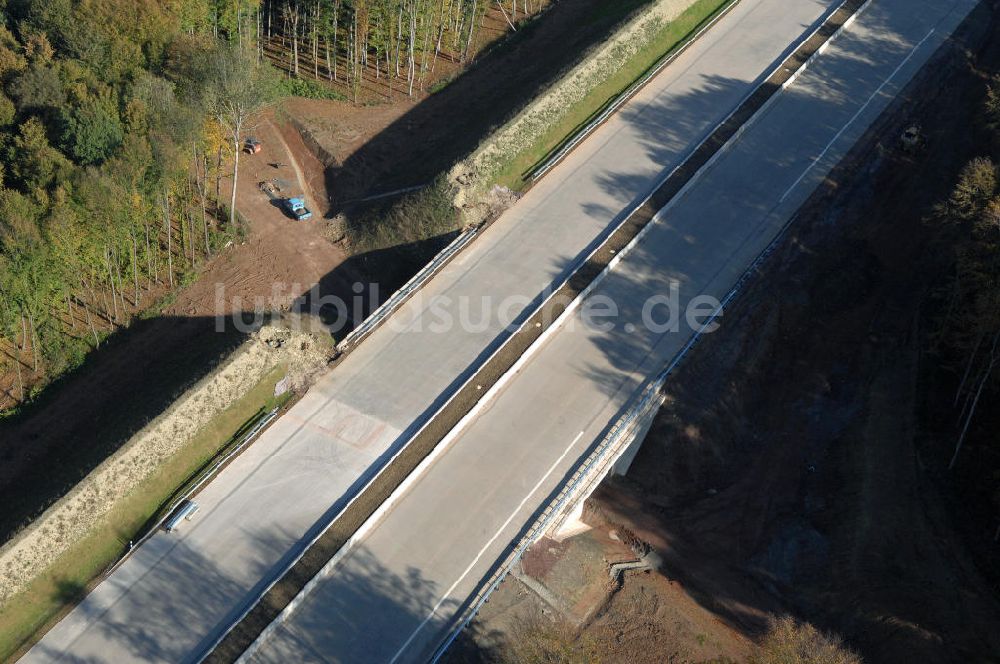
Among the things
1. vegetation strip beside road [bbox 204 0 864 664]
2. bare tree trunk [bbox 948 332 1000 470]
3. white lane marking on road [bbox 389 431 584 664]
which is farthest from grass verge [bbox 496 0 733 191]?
bare tree trunk [bbox 948 332 1000 470]

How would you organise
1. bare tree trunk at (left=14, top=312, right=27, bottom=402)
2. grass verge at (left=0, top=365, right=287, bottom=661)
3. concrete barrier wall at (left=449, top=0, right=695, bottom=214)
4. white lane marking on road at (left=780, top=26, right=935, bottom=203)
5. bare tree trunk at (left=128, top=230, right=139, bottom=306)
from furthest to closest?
concrete barrier wall at (left=449, top=0, right=695, bottom=214) → white lane marking on road at (left=780, top=26, right=935, bottom=203) → bare tree trunk at (left=128, top=230, right=139, bottom=306) → bare tree trunk at (left=14, top=312, right=27, bottom=402) → grass verge at (left=0, top=365, right=287, bottom=661)

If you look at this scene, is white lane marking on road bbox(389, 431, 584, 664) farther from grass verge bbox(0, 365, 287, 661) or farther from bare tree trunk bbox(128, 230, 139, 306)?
bare tree trunk bbox(128, 230, 139, 306)

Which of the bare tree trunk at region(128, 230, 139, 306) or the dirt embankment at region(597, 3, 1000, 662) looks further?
the bare tree trunk at region(128, 230, 139, 306)

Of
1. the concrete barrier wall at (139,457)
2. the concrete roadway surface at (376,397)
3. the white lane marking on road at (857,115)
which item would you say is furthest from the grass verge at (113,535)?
the white lane marking on road at (857,115)

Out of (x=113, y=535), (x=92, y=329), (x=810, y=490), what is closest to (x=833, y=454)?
(x=810, y=490)

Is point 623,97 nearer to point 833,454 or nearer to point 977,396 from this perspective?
point 833,454

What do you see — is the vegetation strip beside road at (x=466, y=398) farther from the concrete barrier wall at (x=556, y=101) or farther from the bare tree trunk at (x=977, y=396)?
the bare tree trunk at (x=977, y=396)
